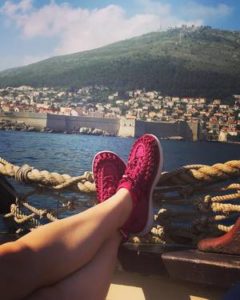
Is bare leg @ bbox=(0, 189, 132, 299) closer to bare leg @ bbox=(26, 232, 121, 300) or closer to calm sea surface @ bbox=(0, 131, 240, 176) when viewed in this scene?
bare leg @ bbox=(26, 232, 121, 300)

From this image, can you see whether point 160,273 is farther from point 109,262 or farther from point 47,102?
point 47,102

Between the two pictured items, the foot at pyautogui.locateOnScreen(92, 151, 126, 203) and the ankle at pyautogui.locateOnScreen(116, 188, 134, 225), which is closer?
the ankle at pyautogui.locateOnScreen(116, 188, 134, 225)

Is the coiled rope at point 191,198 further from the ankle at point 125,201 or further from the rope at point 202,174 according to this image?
the ankle at point 125,201

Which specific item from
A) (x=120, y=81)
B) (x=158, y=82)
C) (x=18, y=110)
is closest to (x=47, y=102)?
(x=18, y=110)

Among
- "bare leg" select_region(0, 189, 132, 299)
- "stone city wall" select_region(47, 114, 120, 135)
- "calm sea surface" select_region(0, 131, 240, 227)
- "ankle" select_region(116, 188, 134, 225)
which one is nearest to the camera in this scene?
"bare leg" select_region(0, 189, 132, 299)

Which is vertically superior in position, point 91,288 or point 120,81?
point 120,81

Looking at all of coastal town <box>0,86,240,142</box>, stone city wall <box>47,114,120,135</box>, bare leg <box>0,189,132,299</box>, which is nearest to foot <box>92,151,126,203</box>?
bare leg <box>0,189,132,299</box>
